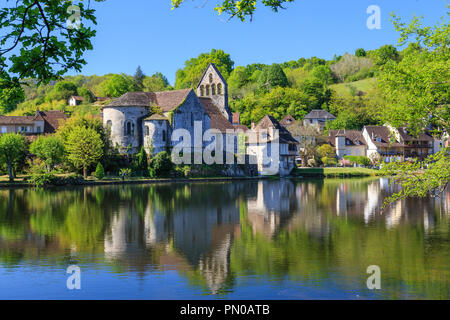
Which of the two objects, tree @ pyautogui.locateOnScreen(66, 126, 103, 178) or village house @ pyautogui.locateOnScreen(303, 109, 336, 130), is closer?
tree @ pyautogui.locateOnScreen(66, 126, 103, 178)

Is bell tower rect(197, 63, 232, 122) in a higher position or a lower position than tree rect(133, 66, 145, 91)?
lower

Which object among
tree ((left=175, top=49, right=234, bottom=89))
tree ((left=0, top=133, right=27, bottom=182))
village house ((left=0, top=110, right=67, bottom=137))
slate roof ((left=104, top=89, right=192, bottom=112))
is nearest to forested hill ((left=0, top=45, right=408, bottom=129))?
tree ((left=175, top=49, right=234, bottom=89))

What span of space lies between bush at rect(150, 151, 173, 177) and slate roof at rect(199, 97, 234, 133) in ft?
40.1

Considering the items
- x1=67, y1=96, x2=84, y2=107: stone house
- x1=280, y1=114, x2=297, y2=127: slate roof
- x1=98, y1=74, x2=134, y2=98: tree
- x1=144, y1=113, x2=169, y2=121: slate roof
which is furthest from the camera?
x1=67, y1=96, x2=84, y2=107: stone house

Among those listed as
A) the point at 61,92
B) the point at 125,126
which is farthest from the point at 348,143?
the point at 61,92

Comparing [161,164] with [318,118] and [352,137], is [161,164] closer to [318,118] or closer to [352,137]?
[352,137]

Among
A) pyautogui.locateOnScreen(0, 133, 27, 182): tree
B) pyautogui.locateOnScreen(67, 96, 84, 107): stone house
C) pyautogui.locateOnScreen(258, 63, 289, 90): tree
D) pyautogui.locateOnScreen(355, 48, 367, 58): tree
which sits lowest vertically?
pyautogui.locateOnScreen(0, 133, 27, 182): tree

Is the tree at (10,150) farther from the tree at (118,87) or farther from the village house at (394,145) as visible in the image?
the village house at (394,145)

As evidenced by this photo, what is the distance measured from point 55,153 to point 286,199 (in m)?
30.7

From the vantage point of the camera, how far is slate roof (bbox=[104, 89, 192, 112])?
70.2 metres

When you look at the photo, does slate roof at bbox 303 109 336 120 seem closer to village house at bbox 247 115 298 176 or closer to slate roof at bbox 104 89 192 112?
village house at bbox 247 115 298 176

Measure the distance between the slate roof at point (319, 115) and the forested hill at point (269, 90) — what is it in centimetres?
228

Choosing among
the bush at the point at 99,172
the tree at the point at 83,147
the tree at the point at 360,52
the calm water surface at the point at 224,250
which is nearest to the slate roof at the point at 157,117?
the tree at the point at 83,147

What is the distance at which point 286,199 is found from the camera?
42781 millimetres
